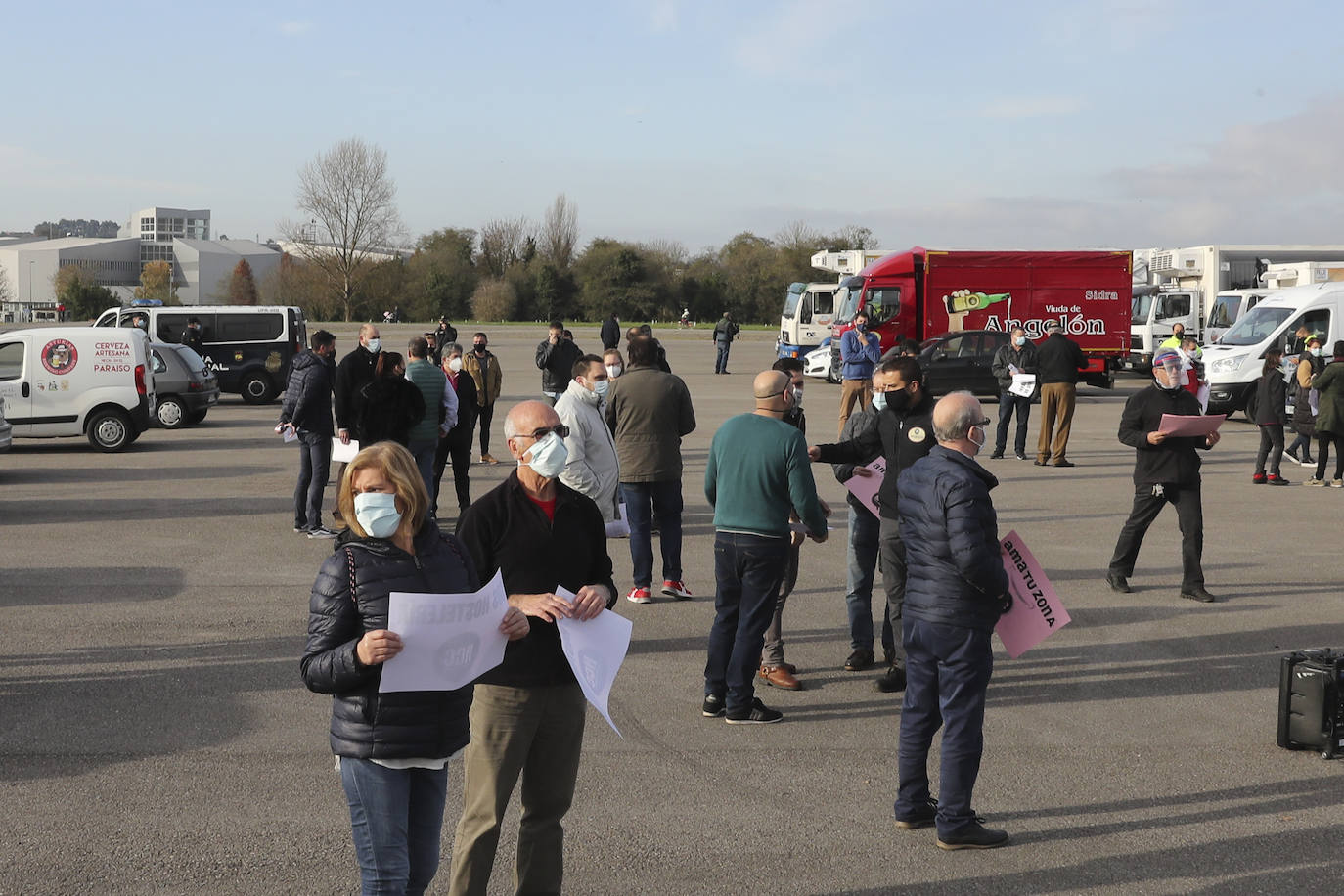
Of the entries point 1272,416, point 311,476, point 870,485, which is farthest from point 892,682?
point 1272,416

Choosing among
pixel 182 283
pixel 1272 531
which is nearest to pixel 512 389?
pixel 1272 531

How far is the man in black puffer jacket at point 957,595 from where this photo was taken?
202 inches

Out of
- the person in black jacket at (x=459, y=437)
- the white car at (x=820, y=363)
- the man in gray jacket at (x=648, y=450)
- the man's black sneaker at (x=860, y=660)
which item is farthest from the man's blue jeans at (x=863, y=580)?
the white car at (x=820, y=363)

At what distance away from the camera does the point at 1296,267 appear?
32406 mm

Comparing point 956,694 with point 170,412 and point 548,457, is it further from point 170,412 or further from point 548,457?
point 170,412

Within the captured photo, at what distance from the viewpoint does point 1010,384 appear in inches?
736

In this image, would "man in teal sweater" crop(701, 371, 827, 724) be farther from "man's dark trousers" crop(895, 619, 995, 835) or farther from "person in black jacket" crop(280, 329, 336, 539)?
"person in black jacket" crop(280, 329, 336, 539)

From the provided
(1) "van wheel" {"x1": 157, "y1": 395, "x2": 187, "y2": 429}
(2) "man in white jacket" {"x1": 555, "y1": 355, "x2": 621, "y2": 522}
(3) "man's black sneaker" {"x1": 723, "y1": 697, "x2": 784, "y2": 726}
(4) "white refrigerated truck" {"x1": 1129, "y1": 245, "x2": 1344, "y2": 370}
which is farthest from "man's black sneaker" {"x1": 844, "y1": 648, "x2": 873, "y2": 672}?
(4) "white refrigerated truck" {"x1": 1129, "y1": 245, "x2": 1344, "y2": 370}

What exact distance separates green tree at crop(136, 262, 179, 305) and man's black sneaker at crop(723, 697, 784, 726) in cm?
11769

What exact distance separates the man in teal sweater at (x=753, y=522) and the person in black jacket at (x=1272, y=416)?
459 inches

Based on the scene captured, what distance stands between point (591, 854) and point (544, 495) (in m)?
1.64

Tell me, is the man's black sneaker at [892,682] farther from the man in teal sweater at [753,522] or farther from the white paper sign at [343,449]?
the white paper sign at [343,449]

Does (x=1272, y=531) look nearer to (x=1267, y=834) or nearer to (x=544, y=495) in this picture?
(x=1267, y=834)

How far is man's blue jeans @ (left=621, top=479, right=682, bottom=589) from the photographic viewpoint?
948 cm
